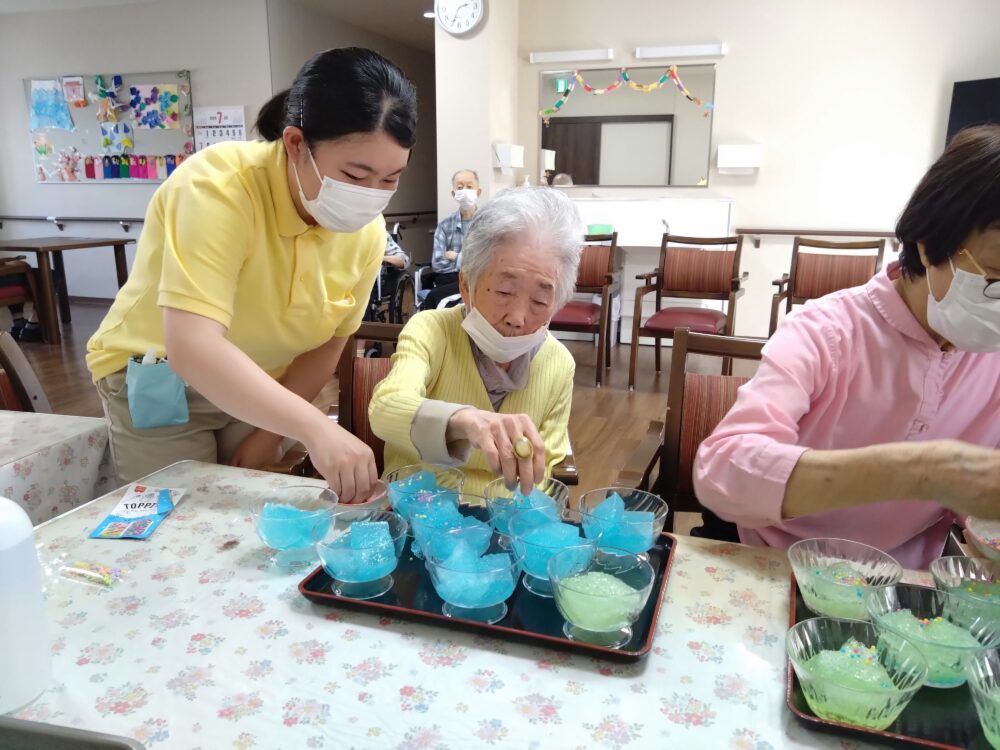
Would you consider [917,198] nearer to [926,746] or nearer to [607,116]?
[926,746]

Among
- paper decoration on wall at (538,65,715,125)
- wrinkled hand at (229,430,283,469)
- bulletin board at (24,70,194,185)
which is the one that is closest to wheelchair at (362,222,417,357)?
paper decoration on wall at (538,65,715,125)

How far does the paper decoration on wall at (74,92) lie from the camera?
6941 millimetres

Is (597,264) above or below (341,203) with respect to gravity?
below

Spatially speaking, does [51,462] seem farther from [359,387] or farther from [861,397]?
[861,397]

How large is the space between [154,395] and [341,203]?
52cm

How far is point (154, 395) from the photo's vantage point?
1.34 m

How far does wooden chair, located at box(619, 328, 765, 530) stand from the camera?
4.94 feet

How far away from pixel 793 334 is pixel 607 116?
4962 mm

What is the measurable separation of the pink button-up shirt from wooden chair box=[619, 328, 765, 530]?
31cm

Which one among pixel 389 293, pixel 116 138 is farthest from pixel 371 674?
pixel 116 138

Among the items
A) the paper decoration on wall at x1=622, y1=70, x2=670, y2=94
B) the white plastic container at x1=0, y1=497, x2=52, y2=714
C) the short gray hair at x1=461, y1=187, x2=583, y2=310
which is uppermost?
the paper decoration on wall at x1=622, y1=70, x2=670, y2=94

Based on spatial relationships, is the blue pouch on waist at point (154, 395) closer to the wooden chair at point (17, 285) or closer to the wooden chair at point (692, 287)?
the wooden chair at point (692, 287)

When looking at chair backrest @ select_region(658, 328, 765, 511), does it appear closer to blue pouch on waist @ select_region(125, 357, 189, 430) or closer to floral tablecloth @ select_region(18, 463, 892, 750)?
floral tablecloth @ select_region(18, 463, 892, 750)

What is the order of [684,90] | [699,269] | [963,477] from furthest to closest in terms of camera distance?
[684,90]
[699,269]
[963,477]
